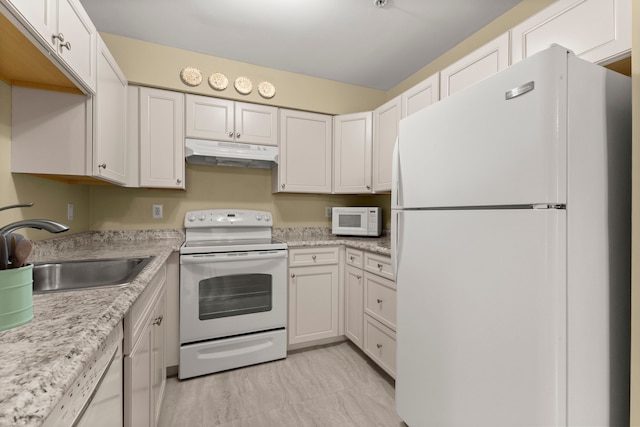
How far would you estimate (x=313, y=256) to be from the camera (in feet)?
7.97

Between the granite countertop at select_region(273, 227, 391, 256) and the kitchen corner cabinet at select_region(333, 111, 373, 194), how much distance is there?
48 centimetres

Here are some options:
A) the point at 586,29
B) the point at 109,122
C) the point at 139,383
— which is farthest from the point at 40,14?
the point at 586,29

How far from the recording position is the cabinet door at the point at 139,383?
0.95 meters

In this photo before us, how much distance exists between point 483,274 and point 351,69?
239 centimetres

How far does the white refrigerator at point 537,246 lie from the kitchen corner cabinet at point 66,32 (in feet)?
5.07

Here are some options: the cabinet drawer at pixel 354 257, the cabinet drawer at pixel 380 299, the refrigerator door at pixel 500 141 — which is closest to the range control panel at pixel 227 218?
the cabinet drawer at pixel 354 257

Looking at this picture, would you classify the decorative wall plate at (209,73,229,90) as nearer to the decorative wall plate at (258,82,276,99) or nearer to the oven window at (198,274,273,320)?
the decorative wall plate at (258,82,276,99)

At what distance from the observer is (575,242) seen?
0.87 meters

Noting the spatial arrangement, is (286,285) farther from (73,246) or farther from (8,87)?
(8,87)

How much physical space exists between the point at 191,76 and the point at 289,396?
2.57 m

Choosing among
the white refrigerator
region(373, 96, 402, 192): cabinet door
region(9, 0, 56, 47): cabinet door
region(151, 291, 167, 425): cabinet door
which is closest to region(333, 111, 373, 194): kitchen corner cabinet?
region(373, 96, 402, 192): cabinet door

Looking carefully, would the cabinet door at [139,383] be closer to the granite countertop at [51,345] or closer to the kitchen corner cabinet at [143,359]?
the kitchen corner cabinet at [143,359]

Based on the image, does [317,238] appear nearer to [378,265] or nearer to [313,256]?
[313,256]

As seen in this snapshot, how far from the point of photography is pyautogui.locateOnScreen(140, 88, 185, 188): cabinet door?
224cm
